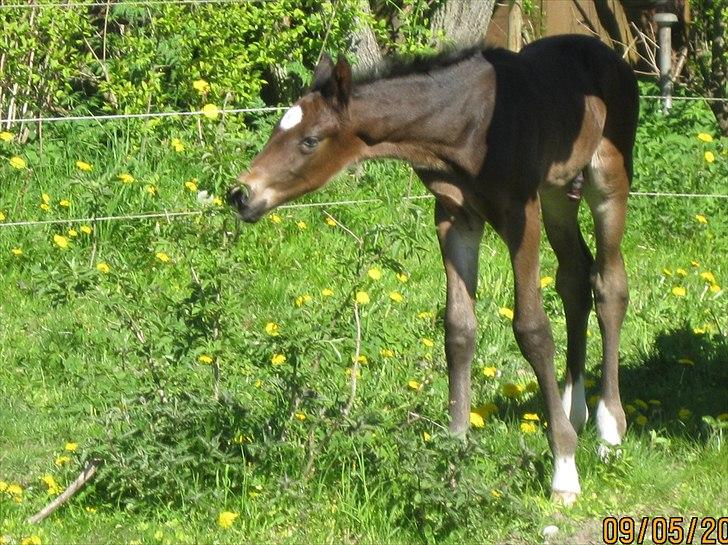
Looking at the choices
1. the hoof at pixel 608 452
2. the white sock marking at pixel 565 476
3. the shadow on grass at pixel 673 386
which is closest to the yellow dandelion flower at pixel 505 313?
the shadow on grass at pixel 673 386

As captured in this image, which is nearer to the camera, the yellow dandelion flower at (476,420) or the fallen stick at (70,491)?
the fallen stick at (70,491)

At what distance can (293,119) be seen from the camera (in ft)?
14.6

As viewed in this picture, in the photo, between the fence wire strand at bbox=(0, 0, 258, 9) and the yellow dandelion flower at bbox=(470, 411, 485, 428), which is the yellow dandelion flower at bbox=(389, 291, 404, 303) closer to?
the yellow dandelion flower at bbox=(470, 411, 485, 428)

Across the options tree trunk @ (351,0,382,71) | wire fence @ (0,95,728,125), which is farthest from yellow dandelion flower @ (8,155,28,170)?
tree trunk @ (351,0,382,71)

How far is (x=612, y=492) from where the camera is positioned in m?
4.79

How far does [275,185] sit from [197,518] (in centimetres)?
124

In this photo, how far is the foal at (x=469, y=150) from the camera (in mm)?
4461

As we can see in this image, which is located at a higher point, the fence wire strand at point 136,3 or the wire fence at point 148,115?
the fence wire strand at point 136,3

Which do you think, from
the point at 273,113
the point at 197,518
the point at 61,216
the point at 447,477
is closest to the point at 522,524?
the point at 447,477

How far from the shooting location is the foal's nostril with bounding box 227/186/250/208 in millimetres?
4363

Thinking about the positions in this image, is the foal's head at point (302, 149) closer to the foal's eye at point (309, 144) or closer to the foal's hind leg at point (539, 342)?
the foal's eye at point (309, 144)

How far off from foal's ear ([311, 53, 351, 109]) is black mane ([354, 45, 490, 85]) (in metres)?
0.12

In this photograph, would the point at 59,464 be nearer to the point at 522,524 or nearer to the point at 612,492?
the point at 522,524

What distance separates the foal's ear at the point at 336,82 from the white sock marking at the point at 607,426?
1.82m
